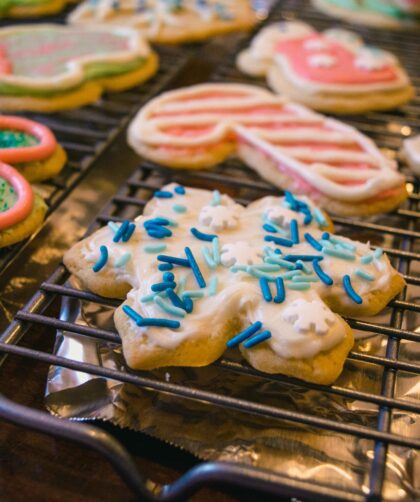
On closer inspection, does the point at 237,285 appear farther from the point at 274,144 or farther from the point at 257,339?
the point at 274,144

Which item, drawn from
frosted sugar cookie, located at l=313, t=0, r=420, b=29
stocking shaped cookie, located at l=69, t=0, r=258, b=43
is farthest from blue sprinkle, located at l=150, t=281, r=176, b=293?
frosted sugar cookie, located at l=313, t=0, r=420, b=29

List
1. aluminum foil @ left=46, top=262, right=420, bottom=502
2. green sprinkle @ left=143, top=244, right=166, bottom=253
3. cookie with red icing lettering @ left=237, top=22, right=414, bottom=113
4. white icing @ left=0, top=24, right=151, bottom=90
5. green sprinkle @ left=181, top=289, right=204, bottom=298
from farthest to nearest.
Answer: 1. cookie with red icing lettering @ left=237, top=22, right=414, bottom=113
2. white icing @ left=0, top=24, right=151, bottom=90
3. green sprinkle @ left=143, top=244, right=166, bottom=253
4. green sprinkle @ left=181, top=289, right=204, bottom=298
5. aluminum foil @ left=46, top=262, right=420, bottom=502

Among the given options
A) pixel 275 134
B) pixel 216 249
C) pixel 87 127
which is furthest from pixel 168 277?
pixel 87 127

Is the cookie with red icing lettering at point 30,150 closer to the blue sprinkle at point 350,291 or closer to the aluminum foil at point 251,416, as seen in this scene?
the aluminum foil at point 251,416

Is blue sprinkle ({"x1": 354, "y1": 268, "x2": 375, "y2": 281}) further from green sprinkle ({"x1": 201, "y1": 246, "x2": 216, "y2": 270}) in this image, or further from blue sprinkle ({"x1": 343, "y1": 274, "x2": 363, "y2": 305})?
green sprinkle ({"x1": 201, "y1": 246, "x2": 216, "y2": 270})

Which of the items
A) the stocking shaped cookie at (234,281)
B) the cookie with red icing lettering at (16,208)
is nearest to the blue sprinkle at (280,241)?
the stocking shaped cookie at (234,281)

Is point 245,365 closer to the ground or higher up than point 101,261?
closer to the ground

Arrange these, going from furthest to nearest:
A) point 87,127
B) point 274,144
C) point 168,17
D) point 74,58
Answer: point 168,17 < point 74,58 < point 87,127 < point 274,144
